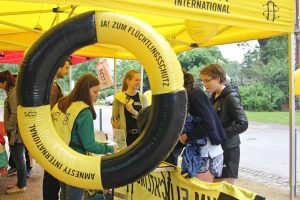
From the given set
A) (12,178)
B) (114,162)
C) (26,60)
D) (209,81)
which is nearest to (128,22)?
(26,60)

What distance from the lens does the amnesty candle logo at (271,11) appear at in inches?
115

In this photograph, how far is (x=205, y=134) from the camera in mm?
2607

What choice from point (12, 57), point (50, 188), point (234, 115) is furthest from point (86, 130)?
point (12, 57)

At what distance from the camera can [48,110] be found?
1.99 m

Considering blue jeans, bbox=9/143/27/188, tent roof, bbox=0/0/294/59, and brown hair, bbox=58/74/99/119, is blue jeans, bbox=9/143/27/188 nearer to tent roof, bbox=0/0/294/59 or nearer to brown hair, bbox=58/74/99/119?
tent roof, bbox=0/0/294/59

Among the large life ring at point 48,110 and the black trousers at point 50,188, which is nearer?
the large life ring at point 48,110

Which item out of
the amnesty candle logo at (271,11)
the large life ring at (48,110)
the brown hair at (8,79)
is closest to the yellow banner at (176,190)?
the large life ring at (48,110)

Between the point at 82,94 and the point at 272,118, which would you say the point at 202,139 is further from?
the point at 272,118

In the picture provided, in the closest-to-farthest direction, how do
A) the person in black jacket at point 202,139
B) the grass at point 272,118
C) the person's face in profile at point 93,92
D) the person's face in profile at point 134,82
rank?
the person in black jacket at point 202,139 → the person's face in profile at point 93,92 → the person's face in profile at point 134,82 → the grass at point 272,118

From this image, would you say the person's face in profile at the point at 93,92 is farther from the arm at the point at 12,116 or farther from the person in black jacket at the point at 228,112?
the arm at the point at 12,116

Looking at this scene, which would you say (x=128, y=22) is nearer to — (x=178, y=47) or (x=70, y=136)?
(x=70, y=136)

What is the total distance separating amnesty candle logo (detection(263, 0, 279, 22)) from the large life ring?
129 centimetres

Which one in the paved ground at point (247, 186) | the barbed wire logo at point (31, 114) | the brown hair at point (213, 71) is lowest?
the paved ground at point (247, 186)

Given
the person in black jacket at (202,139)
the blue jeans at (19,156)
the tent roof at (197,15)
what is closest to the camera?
the tent roof at (197,15)
